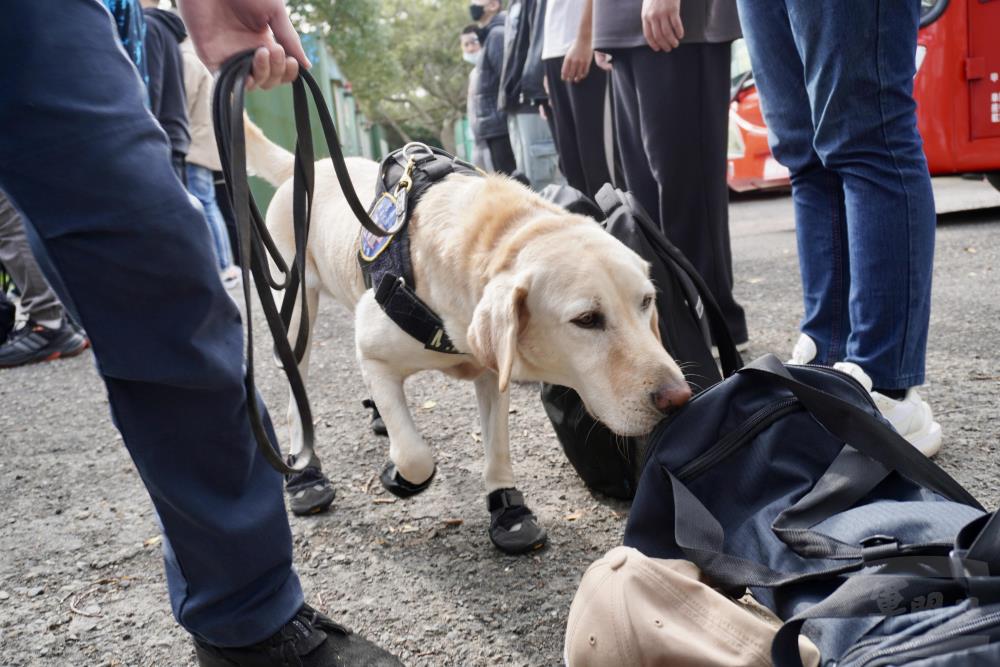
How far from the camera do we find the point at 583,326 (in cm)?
215

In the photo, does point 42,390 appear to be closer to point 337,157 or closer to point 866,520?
point 337,157

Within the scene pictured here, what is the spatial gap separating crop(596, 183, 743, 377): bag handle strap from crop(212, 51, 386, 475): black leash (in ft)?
3.06

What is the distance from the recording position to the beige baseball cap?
137cm

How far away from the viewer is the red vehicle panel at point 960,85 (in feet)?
21.2

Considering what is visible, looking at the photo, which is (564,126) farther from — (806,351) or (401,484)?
(401,484)

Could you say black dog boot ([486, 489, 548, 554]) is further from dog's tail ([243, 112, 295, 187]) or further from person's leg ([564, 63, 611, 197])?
person's leg ([564, 63, 611, 197])

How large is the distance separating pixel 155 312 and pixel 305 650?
73 cm

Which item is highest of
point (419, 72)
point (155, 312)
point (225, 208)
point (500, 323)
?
point (155, 312)

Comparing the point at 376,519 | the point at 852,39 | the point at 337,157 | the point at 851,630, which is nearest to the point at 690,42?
the point at 852,39

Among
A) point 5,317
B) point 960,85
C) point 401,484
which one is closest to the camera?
point 401,484

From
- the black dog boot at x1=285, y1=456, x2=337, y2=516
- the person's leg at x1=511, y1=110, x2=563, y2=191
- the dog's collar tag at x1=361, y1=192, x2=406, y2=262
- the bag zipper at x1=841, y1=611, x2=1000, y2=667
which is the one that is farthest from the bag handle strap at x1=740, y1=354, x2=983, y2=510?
the person's leg at x1=511, y1=110, x2=563, y2=191

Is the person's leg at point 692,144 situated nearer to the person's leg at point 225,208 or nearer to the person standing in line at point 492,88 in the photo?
the person standing in line at point 492,88

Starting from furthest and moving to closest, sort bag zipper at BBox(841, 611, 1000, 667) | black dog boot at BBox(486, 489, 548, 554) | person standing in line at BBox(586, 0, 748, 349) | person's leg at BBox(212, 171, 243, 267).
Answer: person's leg at BBox(212, 171, 243, 267) < person standing in line at BBox(586, 0, 748, 349) < black dog boot at BBox(486, 489, 548, 554) < bag zipper at BBox(841, 611, 1000, 667)

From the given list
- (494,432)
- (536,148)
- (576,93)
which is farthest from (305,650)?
(536,148)
